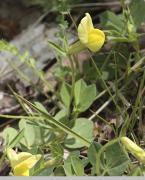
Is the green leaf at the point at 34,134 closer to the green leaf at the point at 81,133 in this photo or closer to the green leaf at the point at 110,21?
the green leaf at the point at 81,133

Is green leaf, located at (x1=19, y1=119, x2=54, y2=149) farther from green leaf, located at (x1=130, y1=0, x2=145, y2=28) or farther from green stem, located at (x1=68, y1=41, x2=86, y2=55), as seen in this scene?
green leaf, located at (x1=130, y1=0, x2=145, y2=28)

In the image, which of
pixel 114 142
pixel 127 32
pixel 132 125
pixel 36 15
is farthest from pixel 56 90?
pixel 36 15

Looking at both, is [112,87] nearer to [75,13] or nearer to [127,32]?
[127,32]

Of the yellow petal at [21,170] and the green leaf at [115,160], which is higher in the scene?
the yellow petal at [21,170]

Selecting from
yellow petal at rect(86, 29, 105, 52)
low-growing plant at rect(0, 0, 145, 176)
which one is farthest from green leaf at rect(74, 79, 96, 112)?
yellow petal at rect(86, 29, 105, 52)

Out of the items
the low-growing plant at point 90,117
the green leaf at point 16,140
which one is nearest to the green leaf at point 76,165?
the low-growing plant at point 90,117
